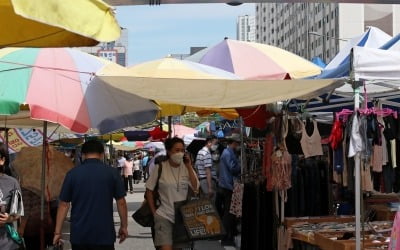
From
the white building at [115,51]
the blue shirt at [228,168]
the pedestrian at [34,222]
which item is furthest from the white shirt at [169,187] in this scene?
the white building at [115,51]

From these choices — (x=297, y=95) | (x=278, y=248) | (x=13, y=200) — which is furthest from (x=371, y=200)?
(x=13, y=200)

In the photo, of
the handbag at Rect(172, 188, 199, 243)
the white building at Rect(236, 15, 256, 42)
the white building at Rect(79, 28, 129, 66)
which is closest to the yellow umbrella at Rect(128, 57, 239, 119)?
the handbag at Rect(172, 188, 199, 243)

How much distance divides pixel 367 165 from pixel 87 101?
2875 millimetres

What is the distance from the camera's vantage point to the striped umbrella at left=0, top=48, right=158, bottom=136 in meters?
5.82

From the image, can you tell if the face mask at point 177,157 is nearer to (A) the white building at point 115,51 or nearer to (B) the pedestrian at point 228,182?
(B) the pedestrian at point 228,182

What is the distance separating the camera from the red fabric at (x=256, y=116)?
9.78 metres

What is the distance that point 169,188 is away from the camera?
7805 millimetres

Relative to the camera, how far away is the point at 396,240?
Answer: 4316 millimetres

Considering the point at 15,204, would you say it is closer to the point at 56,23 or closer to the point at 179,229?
the point at 179,229

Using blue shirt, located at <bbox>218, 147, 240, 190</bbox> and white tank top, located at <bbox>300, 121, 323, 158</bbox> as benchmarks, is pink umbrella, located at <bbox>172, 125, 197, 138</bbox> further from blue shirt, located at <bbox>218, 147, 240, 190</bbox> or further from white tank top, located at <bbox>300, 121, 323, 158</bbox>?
white tank top, located at <bbox>300, 121, 323, 158</bbox>

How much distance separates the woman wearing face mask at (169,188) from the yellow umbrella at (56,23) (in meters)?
3.89

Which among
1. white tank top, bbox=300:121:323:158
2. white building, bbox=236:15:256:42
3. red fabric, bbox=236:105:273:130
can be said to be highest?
white building, bbox=236:15:256:42

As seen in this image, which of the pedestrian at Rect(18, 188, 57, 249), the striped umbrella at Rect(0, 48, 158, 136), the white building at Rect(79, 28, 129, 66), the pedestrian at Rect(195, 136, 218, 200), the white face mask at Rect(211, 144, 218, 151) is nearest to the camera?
the striped umbrella at Rect(0, 48, 158, 136)

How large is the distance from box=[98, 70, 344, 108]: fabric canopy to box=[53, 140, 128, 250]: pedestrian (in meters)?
0.74
